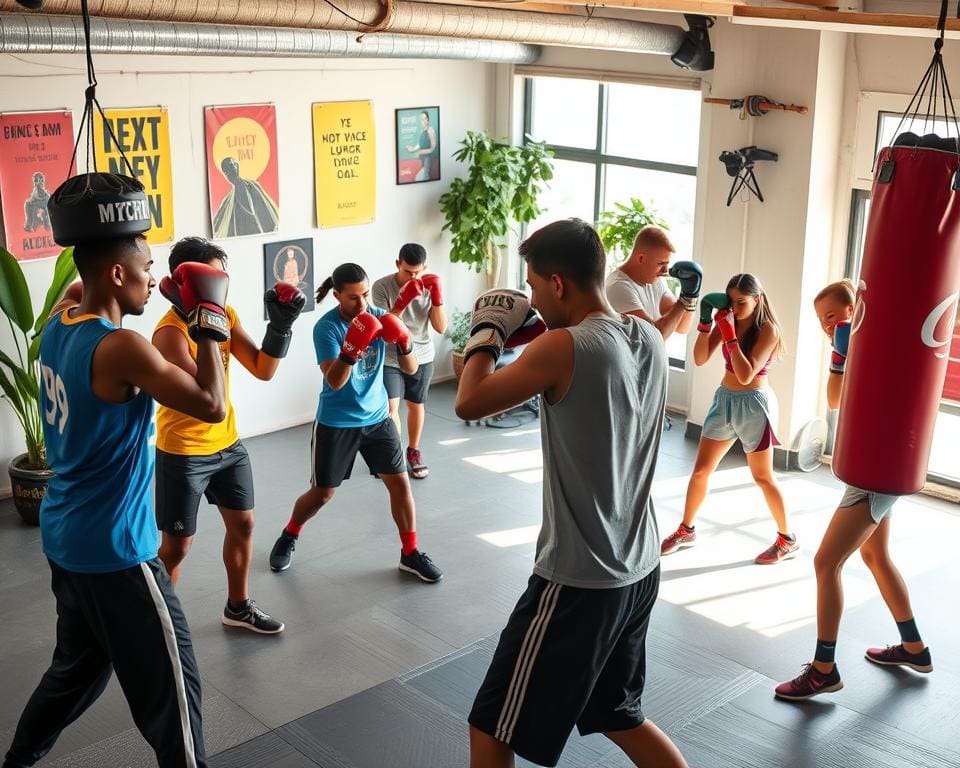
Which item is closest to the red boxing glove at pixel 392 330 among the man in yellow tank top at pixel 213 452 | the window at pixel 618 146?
the man in yellow tank top at pixel 213 452

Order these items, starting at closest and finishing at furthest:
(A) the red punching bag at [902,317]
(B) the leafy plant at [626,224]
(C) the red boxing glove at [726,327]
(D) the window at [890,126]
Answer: (A) the red punching bag at [902,317], (C) the red boxing glove at [726,327], (D) the window at [890,126], (B) the leafy plant at [626,224]

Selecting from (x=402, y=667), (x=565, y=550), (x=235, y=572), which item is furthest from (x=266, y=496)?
(x=565, y=550)

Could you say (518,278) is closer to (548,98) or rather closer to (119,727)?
(548,98)

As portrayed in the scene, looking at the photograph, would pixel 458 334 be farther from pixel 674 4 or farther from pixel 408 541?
pixel 674 4

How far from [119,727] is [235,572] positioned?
78 cm

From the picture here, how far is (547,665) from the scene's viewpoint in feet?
8.80

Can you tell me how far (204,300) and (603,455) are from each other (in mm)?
1137

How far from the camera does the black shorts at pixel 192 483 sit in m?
4.09

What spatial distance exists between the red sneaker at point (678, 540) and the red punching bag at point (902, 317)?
167cm

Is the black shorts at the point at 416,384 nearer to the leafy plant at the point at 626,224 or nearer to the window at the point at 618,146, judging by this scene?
the leafy plant at the point at 626,224

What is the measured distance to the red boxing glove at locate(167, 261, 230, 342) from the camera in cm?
291

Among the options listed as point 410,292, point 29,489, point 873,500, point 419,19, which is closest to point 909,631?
point 873,500

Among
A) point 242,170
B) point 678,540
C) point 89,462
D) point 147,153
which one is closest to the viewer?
point 89,462

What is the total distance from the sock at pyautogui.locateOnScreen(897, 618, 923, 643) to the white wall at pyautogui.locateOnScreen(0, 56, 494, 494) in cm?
430
